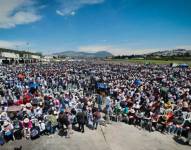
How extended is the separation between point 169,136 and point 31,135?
859cm

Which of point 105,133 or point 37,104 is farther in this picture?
point 37,104

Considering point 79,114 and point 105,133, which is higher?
point 79,114

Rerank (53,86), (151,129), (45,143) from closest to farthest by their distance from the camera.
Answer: (45,143), (151,129), (53,86)

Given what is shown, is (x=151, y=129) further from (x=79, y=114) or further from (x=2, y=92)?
(x=2, y=92)

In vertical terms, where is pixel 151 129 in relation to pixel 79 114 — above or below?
below

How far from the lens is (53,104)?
19.6 m

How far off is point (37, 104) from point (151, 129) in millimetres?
9388

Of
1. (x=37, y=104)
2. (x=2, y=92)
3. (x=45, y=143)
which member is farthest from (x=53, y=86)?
(x=45, y=143)

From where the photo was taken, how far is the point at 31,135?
48.8 ft

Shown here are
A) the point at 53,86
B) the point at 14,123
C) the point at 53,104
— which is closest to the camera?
the point at 14,123

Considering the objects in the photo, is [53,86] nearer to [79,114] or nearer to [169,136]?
[79,114]

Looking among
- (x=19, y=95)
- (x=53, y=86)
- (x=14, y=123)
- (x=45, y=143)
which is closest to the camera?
(x=45, y=143)

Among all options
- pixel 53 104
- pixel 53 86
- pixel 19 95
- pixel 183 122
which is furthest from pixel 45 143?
pixel 53 86

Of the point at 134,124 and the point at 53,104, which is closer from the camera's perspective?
the point at 134,124
